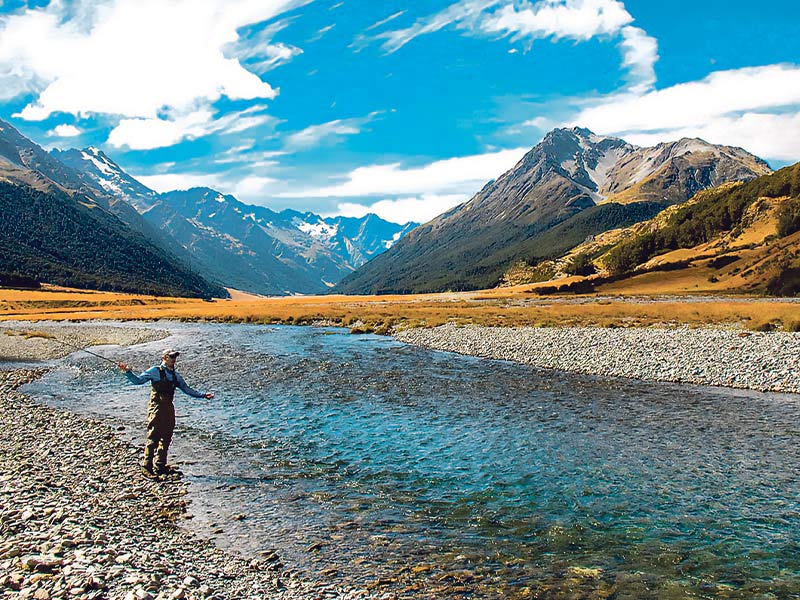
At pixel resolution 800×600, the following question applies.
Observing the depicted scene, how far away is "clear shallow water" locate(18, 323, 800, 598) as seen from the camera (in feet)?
35.9

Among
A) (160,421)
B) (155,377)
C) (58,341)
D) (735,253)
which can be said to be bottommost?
(58,341)

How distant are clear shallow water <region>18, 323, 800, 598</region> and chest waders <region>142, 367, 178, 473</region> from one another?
1269 millimetres

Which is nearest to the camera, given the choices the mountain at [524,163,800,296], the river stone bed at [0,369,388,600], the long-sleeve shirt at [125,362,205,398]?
the river stone bed at [0,369,388,600]

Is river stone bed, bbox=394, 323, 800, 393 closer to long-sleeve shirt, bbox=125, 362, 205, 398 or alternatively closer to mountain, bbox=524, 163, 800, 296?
long-sleeve shirt, bbox=125, 362, 205, 398

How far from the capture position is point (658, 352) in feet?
125

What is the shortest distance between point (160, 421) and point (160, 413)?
0.93 ft

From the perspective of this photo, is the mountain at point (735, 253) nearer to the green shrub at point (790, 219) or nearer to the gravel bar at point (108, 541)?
the green shrub at point (790, 219)

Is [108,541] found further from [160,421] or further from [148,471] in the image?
[148,471]

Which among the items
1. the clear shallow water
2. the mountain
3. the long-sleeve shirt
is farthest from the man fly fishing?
the mountain

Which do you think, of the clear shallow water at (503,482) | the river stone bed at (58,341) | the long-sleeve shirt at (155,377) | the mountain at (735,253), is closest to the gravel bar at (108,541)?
the clear shallow water at (503,482)

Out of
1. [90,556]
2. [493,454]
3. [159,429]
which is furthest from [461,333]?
[90,556]

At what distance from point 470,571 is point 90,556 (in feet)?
24.4

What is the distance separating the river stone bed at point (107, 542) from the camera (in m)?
9.30

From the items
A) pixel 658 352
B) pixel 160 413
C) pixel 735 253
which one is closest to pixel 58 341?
pixel 160 413
